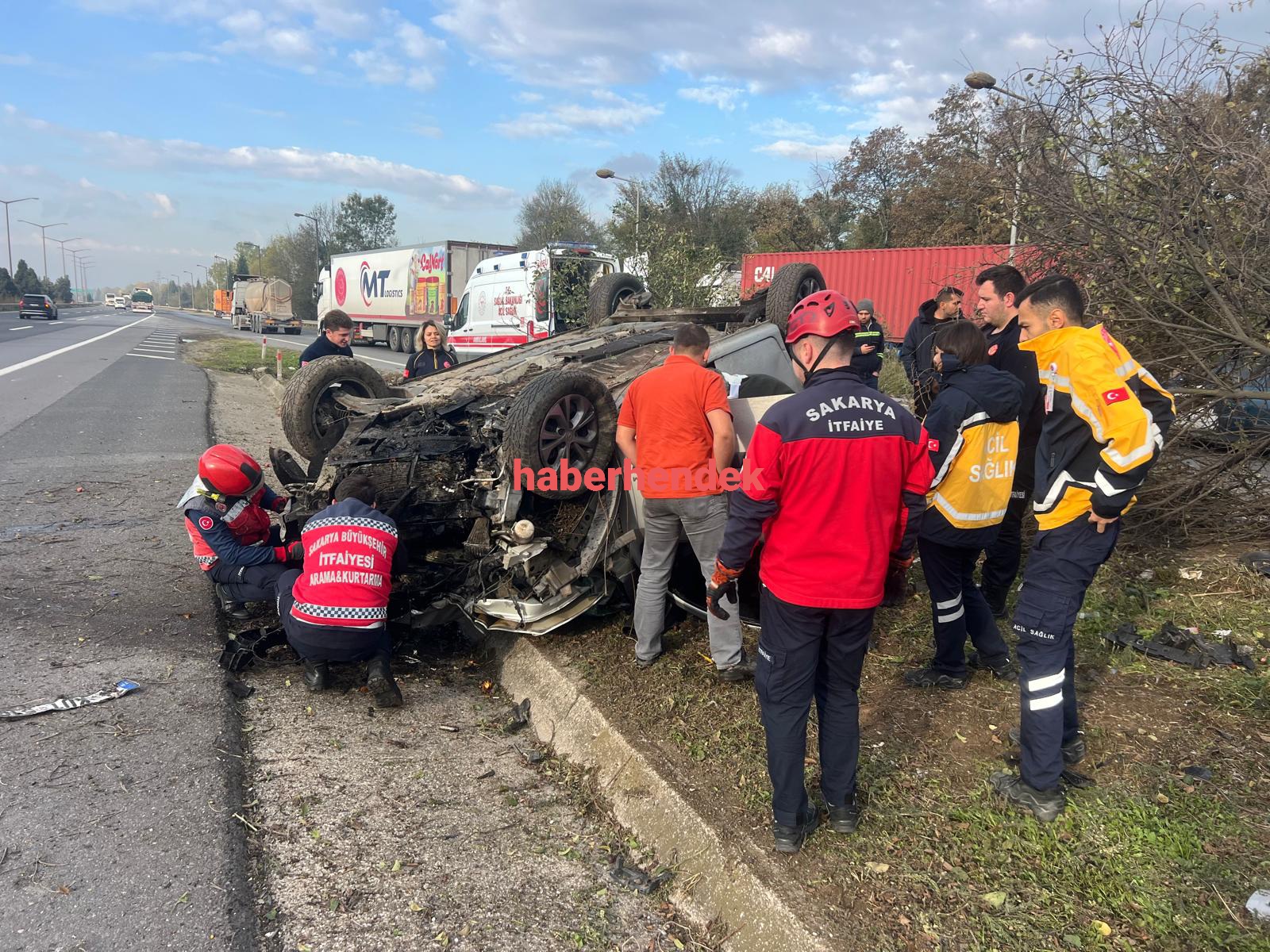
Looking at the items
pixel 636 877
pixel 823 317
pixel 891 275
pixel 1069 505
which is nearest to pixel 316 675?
pixel 636 877

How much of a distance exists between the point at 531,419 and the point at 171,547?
345 centimetres

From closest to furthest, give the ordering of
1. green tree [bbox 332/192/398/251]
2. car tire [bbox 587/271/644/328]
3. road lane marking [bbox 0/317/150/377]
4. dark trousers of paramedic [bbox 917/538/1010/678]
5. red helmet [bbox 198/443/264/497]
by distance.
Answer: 1. dark trousers of paramedic [bbox 917/538/1010/678]
2. red helmet [bbox 198/443/264/497]
3. car tire [bbox 587/271/644/328]
4. road lane marking [bbox 0/317/150/377]
5. green tree [bbox 332/192/398/251]

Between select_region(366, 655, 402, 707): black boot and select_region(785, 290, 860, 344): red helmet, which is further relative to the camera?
select_region(366, 655, 402, 707): black boot

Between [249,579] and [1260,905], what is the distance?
452cm

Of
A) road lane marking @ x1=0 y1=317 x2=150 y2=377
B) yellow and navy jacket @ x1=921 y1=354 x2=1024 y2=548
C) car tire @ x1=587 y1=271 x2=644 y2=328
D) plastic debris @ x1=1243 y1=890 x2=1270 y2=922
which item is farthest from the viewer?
road lane marking @ x1=0 y1=317 x2=150 y2=377

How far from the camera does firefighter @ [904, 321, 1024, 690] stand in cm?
336

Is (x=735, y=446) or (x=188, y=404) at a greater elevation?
(x=735, y=446)

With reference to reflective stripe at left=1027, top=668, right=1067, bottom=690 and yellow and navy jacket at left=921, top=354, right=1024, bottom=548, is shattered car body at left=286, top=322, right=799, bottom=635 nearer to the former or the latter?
yellow and navy jacket at left=921, top=354, right=1024, bottom=548

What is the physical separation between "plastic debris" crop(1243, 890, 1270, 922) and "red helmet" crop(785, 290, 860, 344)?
197 centimetres

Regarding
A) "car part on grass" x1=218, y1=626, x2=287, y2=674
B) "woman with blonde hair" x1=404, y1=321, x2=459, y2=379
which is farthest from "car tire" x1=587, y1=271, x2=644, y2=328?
"car part on grass" x1=218, y1=626, x2=287, y2=674

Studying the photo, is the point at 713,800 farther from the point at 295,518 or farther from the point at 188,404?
the point at 188,404

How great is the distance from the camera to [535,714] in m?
3.81

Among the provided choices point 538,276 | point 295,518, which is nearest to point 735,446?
point 295,518

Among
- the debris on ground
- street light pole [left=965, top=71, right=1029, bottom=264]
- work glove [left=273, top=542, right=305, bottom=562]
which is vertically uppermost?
street light pole [left=965, top=71, right=1029, bottom=264]
